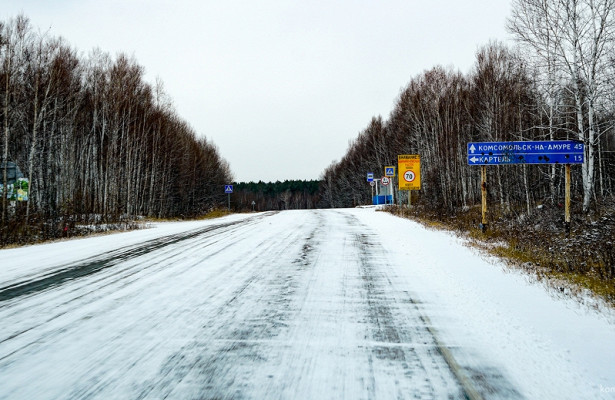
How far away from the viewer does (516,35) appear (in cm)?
1588

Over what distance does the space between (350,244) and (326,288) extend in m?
4.92

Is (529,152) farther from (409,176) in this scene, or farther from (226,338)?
(409,176)

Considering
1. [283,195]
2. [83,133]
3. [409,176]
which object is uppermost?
[83,133]

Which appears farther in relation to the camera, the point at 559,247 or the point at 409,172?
the point at 409,172

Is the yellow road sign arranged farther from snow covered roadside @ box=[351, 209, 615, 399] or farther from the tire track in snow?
snow covered roadside @ box=[351, 209, 615, 399]

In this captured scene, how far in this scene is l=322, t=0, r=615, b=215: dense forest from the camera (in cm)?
1343

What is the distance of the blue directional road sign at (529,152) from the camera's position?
10.9 m

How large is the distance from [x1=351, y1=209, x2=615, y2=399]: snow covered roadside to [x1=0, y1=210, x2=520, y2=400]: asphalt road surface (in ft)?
0.62

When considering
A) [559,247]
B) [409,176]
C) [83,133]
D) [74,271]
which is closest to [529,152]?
[559,247]

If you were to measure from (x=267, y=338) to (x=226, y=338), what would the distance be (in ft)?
1.35

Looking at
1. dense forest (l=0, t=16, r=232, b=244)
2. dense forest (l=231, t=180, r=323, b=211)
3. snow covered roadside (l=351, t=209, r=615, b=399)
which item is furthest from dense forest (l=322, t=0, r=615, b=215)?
dense forest (l=231, t=180, r=323, b=211)

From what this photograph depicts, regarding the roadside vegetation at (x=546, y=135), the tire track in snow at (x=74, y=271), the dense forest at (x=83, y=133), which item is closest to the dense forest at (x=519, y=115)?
the roadside vegetation at (x=546, y=135)

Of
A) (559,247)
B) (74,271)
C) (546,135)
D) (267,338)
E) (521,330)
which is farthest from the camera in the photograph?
(546,135)

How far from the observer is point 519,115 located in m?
21.5
